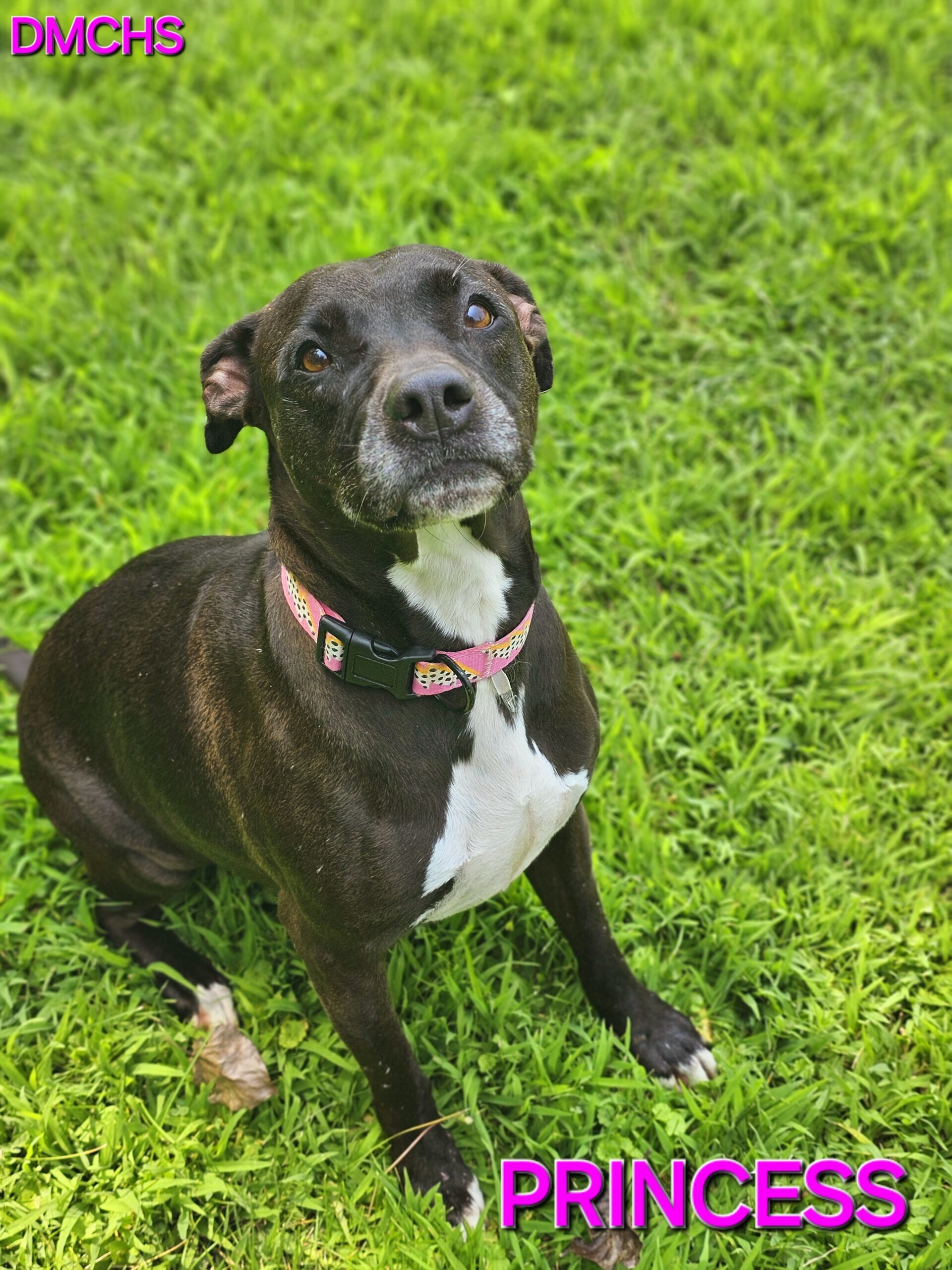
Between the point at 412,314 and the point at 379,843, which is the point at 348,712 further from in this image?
the point at 412,314

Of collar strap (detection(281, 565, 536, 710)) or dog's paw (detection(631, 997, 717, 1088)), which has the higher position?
collar strap (detection(281, 565, 536, 710))

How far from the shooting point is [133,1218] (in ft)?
9.74

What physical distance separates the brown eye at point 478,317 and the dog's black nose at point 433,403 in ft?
0.98

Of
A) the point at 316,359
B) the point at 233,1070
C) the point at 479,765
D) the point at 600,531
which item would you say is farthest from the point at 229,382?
the point at 600,531

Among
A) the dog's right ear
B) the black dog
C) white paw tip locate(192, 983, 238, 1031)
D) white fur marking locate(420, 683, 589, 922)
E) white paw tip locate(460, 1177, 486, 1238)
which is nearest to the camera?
the black dog

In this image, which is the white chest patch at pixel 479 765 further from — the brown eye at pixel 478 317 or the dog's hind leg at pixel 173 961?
the dog's hind leg at pixel 173 961

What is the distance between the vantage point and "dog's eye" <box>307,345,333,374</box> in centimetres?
247

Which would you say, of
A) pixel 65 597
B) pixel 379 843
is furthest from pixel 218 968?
pixel 65 597

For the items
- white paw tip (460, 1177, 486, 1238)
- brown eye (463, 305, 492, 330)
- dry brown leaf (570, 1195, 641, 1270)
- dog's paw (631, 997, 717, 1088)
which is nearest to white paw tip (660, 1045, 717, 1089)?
dog's paw (631, 997, 717, 1088)

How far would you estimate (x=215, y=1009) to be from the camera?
3367mm

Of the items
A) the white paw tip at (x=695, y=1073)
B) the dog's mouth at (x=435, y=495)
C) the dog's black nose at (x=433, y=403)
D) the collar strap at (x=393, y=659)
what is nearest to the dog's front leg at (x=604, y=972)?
the white paw tip at (x=695, y=1073)

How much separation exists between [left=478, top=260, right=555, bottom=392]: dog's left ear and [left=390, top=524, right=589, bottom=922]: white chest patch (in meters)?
0.58

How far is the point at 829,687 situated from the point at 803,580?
444mm

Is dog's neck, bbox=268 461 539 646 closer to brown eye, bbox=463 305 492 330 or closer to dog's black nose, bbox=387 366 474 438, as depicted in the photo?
dog's black nose, bbox=387 366 474 438
